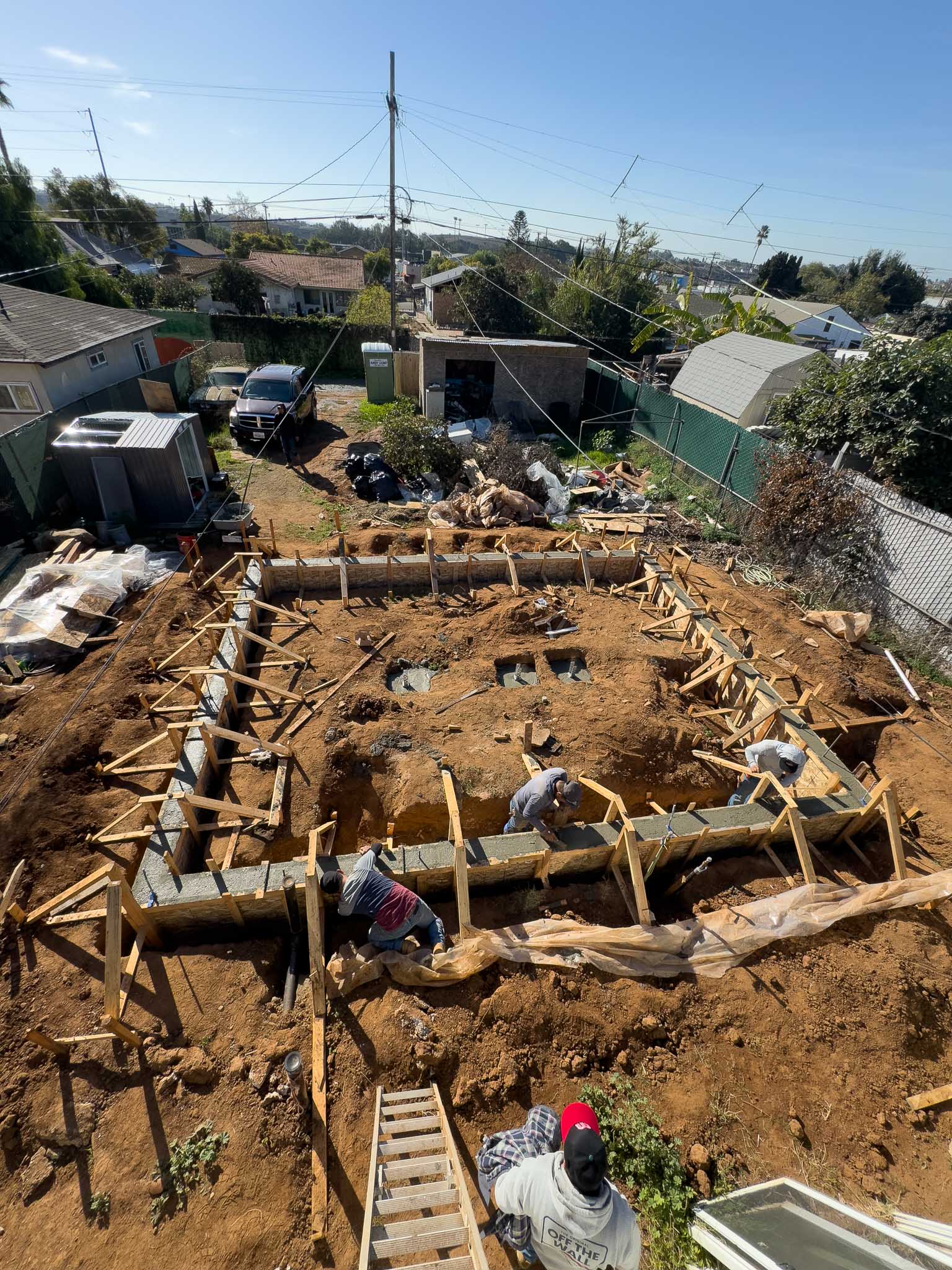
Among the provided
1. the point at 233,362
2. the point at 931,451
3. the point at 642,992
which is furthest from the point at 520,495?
the point at 233,362

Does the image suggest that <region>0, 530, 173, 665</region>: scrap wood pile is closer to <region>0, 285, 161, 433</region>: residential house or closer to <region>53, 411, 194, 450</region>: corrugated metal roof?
<region>53, 411, 194, 450</region>: corrugated metal roof

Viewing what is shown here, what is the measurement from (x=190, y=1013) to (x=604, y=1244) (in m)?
3.58

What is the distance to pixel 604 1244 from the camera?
2.91 meters

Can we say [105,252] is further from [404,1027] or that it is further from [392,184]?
[404,1027]

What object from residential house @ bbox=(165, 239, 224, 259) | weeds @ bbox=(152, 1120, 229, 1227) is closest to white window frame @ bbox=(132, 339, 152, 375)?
weeds @ bbox=(152, 1120, 229, 1227)

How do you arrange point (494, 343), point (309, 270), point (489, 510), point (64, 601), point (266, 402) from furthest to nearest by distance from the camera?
1. point (309, 270)
2. point (494, 343)
3. point (266, 402)
4. point (489, 510)
5. point (64, 601)

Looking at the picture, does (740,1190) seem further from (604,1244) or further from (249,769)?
(249,769)

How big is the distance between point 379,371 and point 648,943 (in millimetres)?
20856

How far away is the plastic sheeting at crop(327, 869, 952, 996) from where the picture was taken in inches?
193

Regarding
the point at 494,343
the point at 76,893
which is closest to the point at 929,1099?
the point at 76,893

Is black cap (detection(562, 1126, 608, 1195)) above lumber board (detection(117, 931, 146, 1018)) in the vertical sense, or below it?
above

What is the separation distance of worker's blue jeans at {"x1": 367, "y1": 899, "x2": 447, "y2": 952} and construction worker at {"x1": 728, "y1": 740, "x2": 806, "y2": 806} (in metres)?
4.03

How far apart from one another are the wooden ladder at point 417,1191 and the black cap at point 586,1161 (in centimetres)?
89

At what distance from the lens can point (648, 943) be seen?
516 centimetres
